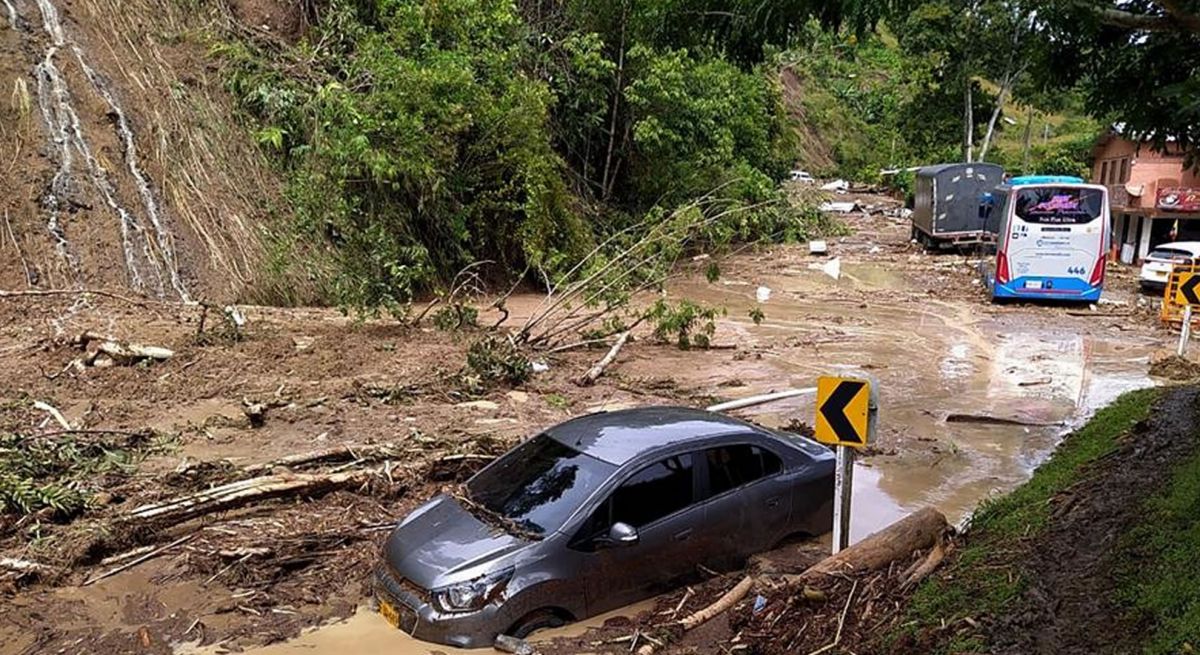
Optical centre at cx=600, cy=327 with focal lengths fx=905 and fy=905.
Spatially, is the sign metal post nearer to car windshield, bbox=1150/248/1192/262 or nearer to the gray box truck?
car windshield, bbox=1150/248/1192/262

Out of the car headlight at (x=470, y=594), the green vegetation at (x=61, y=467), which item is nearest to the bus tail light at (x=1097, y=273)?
the car headlight at (x=470, y=594)

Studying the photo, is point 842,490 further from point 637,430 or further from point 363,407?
point 363,407

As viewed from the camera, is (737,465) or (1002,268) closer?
(737,465)

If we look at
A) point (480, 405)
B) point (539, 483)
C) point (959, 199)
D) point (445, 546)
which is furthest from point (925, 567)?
point (959, 199)

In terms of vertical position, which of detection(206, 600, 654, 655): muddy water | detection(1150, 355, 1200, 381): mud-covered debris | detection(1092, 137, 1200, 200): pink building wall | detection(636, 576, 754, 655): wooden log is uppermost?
detection(636, 576, 754, 655): wooden log

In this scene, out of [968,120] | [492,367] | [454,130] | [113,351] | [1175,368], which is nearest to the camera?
[113,351]

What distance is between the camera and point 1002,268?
2161 centimetres

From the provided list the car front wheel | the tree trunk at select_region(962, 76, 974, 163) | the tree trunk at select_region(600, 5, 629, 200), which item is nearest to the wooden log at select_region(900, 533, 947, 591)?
the car front wheel

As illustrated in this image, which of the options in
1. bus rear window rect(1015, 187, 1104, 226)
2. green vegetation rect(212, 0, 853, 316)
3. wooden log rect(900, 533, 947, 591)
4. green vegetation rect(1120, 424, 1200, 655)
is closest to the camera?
green vegetation rect(1120, 424, 1200, 655)

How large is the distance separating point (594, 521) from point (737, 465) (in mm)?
1362

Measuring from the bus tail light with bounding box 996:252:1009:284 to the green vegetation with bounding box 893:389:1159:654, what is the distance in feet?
44.4

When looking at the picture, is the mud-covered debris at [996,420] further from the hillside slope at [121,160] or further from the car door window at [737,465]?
the hillside slope at [121,160]

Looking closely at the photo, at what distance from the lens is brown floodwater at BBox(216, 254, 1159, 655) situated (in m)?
9.28

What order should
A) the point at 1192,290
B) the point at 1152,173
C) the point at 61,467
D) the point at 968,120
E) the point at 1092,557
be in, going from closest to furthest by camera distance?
the point at 1092,557 → the point at 61,467 → the point at 1192,290 → the point at 1152,173 → the point at 968,120
